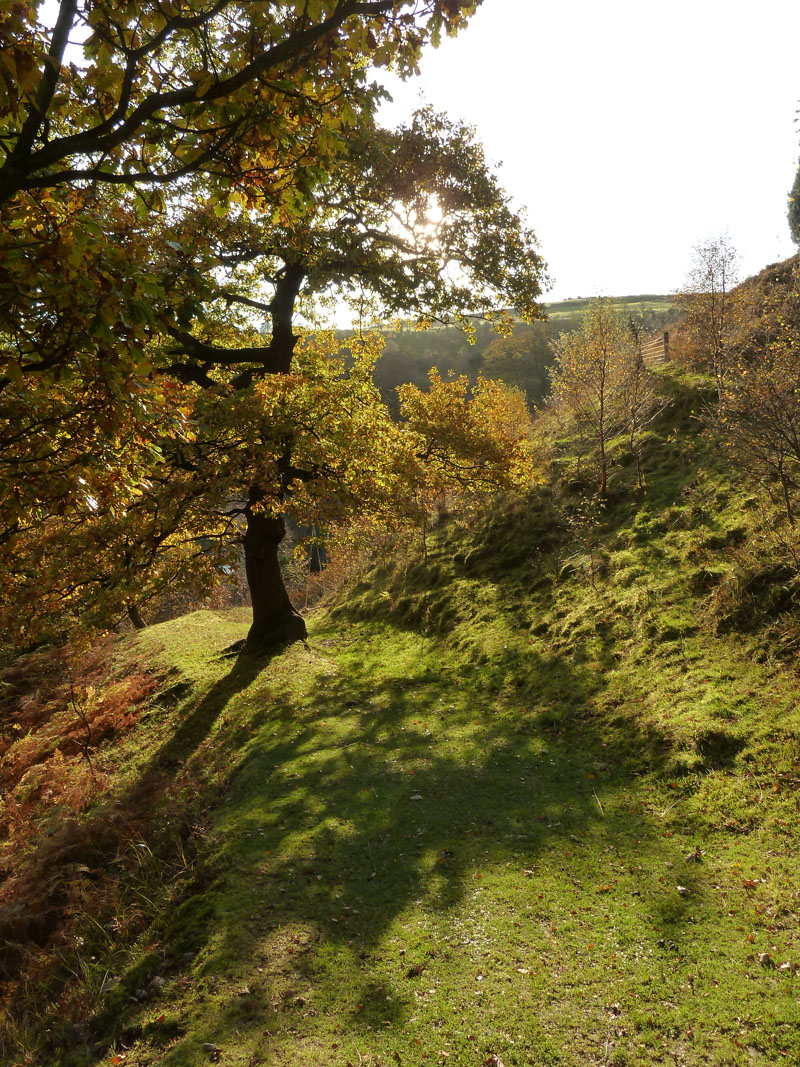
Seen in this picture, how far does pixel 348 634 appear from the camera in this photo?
18.9 m

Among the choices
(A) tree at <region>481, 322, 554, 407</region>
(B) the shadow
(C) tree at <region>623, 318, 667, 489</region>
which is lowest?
(B) the shadow

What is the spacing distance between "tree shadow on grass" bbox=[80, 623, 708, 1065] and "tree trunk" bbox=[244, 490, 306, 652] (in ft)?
15.6

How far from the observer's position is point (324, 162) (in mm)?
5434

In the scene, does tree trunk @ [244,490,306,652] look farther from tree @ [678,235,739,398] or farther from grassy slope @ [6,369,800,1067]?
tree @ [678,235,739,398]

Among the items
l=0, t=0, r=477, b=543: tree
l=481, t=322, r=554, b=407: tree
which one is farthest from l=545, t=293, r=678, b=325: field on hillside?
l=0, t=0, r=477, b=543: tree

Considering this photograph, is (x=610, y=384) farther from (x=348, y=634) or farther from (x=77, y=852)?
(x=77, y=852)

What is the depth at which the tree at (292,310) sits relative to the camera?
1109 cm

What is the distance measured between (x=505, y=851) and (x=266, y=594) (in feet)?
35.6

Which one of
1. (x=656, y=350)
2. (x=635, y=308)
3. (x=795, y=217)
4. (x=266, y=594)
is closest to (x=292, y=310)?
(x=266, y=594)

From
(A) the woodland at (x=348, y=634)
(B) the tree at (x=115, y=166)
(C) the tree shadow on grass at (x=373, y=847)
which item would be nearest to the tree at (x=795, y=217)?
(A) the woodland at (x=348, y=634)

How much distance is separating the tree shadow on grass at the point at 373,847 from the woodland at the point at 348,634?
0.05 m

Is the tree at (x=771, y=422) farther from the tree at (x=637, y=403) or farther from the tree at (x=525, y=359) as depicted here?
the tree at (x=525, y=359)

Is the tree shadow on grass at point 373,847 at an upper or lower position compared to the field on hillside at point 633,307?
lower

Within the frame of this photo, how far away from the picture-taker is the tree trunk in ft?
52.2
